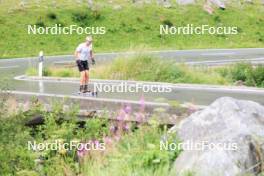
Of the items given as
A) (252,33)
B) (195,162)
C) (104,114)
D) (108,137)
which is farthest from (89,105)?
(252,33)

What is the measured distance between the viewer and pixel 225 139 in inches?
324

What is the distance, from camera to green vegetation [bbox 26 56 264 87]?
21781 mm
